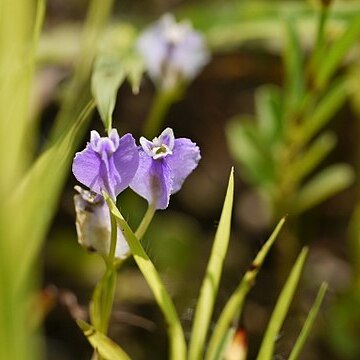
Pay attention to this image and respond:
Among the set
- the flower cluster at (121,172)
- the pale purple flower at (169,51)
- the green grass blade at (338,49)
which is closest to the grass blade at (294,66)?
the green grass blade at (338,49)

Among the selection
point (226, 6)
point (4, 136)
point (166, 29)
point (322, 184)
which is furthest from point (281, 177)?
point (4, 136)

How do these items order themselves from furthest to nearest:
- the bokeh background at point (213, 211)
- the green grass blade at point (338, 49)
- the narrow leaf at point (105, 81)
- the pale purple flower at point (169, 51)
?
the bokeh background at point (213, 211) < the pale purple flower at point (169, 51) < the green grass blade at point (338, 49) < the narrow leaf at point (105, 81)

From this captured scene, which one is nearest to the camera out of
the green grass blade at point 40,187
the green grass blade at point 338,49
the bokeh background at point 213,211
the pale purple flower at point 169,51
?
the green grass blade at point 40,187

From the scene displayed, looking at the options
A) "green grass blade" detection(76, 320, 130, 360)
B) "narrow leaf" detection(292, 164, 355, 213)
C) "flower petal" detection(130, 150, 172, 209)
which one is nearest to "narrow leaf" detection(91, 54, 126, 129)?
"flower petal" detection(130, 150, 172, 209)

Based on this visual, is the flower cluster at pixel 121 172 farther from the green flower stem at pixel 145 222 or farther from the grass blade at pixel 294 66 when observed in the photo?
the grass blade at pixel 294 66

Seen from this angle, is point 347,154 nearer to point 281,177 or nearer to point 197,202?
point 197,202

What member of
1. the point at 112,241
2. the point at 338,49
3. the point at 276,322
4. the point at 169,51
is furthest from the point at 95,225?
the point at 169,51

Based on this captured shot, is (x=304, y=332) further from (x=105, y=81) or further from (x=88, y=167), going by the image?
(x=105, y=81)
